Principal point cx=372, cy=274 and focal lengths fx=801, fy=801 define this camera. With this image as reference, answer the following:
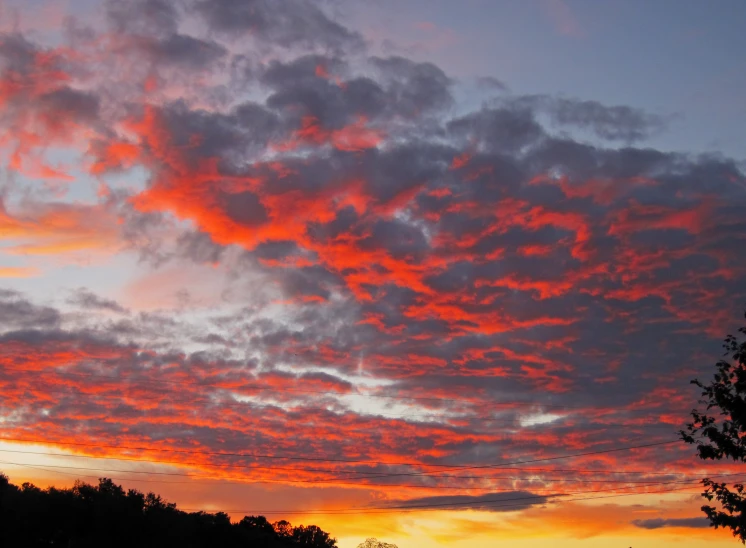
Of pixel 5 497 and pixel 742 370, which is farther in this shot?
pixel 5 497

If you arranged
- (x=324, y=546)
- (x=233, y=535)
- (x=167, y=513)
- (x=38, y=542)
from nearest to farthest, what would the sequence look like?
1. (x=38, y=542)
2. (x=167, y=513)
3. (x=233, y=535)
4. (x=324, y=546)

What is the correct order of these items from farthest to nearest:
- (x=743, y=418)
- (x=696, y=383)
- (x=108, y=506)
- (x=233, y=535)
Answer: (x=233, y=535)
(x=108, y=506)
(x=696, y=383)
(x=743, y=418)

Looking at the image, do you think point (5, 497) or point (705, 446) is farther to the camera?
point (5, 497)

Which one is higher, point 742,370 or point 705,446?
point 742,370

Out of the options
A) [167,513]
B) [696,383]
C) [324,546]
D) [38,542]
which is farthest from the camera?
[324,546]

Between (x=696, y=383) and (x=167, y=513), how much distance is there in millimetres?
96350

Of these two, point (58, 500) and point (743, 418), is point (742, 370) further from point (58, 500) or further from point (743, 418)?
point (58, 500)

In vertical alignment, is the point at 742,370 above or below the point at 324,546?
above

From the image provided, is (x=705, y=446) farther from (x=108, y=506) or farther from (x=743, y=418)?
(x=108, y=506)

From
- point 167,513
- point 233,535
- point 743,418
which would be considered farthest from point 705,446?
point 233,535

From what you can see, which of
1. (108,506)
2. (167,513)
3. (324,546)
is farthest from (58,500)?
(324,546)

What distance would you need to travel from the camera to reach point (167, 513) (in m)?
113

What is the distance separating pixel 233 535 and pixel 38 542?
43215 millimetres

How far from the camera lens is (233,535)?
132 meters
